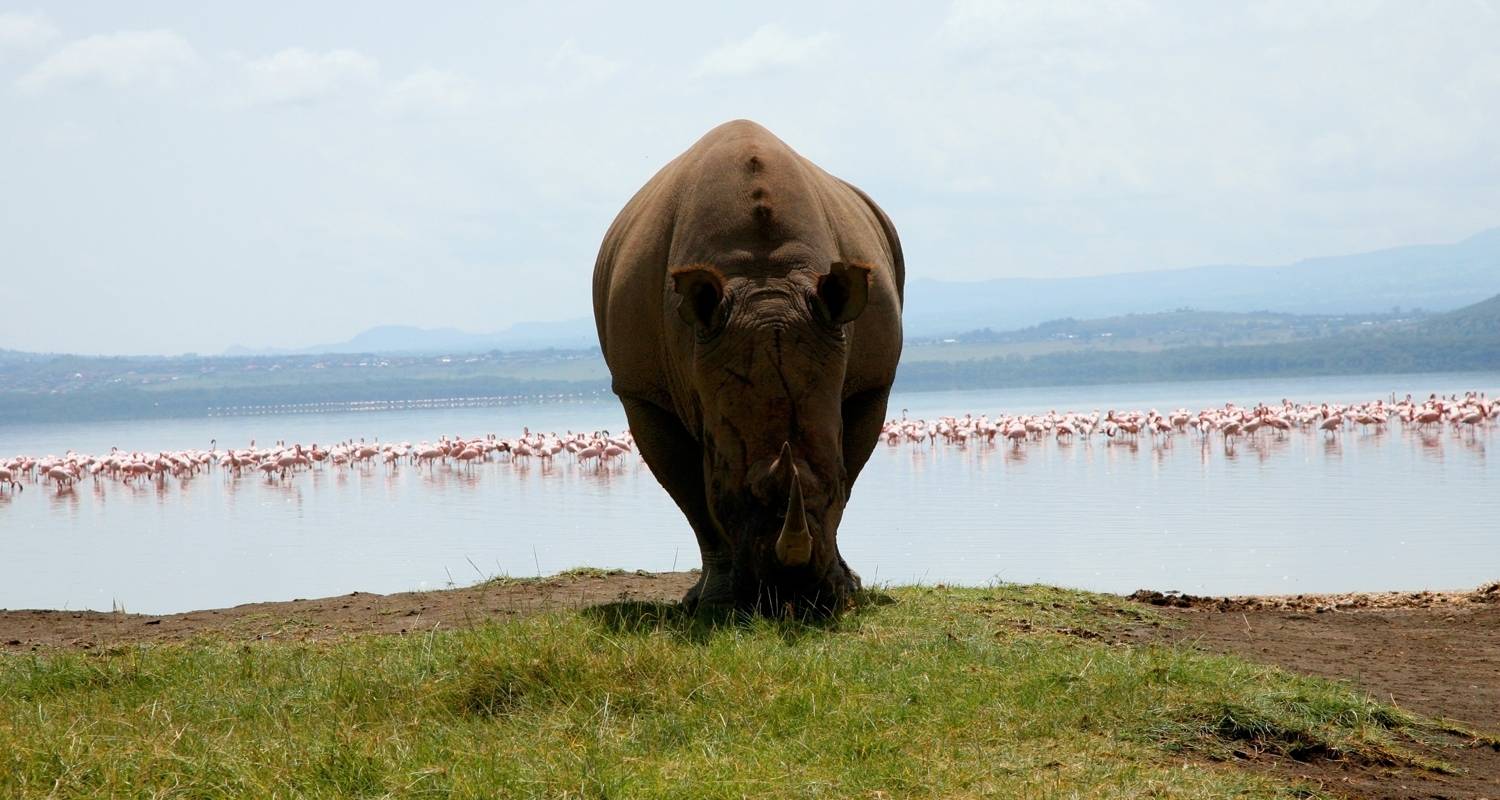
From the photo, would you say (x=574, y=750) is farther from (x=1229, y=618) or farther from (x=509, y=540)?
(x=509, y=540)

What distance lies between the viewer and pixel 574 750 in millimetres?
5172

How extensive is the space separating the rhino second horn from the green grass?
0.31 m

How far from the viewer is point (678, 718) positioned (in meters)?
5.62

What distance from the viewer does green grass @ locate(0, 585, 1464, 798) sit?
16.1 ft

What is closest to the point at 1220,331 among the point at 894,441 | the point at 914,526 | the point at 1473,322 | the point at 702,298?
the point at 1473,322

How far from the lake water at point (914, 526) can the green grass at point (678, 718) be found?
181 inches

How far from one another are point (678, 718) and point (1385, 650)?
382 centimetres

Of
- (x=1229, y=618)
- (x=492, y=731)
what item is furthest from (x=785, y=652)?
(x=1229, y=618)

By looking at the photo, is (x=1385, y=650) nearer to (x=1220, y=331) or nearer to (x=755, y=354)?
(x=755, y=354)

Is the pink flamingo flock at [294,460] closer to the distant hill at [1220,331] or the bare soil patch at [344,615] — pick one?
the bare soil patch at [344,615]

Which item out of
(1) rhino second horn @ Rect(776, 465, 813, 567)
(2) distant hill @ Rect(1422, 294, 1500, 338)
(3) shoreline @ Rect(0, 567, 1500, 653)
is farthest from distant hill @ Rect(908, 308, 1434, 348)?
(1) rhino second horn @ Rect(776, 465, 813, 567)

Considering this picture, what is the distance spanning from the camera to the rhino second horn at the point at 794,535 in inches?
267

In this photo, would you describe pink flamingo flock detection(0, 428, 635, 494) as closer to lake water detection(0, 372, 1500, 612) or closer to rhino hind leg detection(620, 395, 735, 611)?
lake water detection(0, 372, 1500, 612)

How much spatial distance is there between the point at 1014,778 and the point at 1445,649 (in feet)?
12.4
